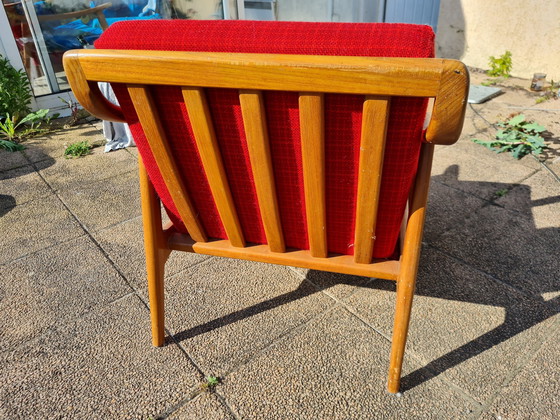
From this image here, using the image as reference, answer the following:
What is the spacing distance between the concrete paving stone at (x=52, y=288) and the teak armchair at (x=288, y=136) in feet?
2.29

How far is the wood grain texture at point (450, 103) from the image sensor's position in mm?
885

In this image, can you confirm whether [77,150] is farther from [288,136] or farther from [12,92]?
[288,136]

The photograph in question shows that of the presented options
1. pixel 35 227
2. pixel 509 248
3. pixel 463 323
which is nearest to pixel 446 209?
pixel 509 248

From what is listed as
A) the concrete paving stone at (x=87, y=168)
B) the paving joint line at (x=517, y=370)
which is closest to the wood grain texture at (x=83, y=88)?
the paving joint line at (x=517, y=370)

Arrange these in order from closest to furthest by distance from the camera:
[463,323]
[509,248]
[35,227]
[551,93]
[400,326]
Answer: [400,326] < [463,323] < [509,248] < [35,227] < [551,93]

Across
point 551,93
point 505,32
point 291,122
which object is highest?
point 291,122

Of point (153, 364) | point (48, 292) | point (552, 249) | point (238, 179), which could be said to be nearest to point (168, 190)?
point (238, 179)

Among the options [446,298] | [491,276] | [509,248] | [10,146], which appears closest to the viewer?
[446,298]

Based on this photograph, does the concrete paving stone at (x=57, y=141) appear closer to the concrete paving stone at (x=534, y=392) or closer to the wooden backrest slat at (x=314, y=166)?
the wooden backrest slat at (x=314, y=166)

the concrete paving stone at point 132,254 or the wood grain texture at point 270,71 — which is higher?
the wood grain texture at point 270,71

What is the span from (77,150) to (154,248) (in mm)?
2579

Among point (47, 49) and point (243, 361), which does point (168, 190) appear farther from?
point (47, 49)

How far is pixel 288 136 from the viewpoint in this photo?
45.6 inches

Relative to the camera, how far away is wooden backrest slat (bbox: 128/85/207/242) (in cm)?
114
